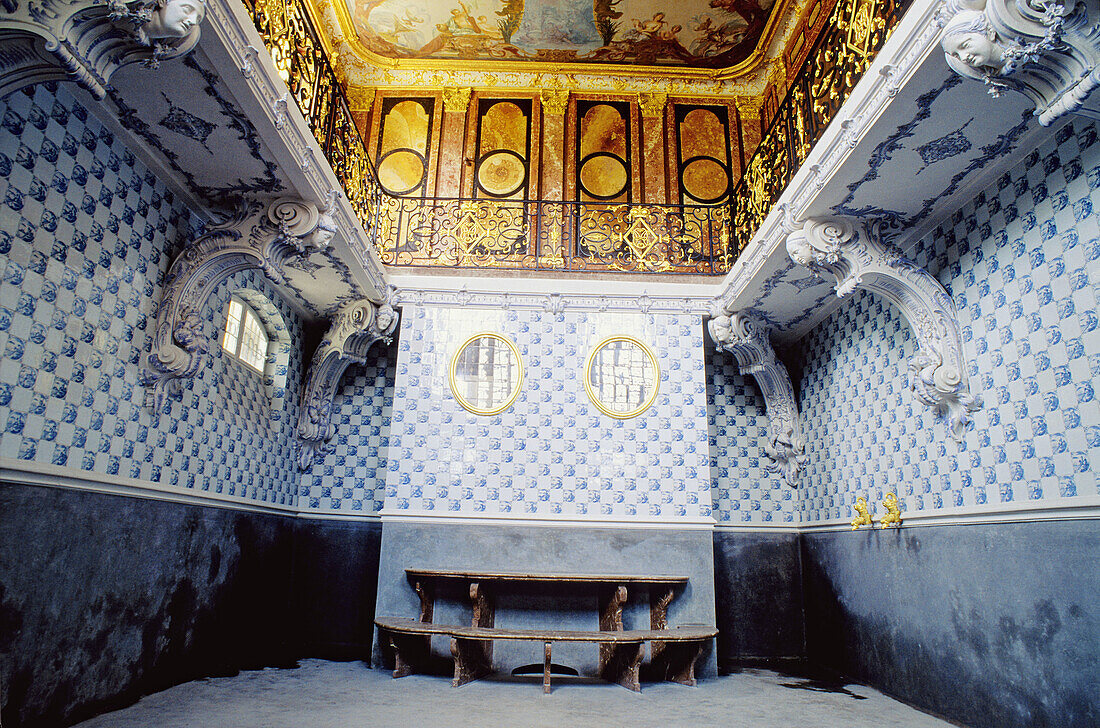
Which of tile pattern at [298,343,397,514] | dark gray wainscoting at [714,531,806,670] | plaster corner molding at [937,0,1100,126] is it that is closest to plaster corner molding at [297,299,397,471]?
tile pattern at [298,343,397,514]

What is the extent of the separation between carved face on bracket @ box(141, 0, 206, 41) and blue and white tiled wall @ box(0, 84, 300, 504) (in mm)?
1224

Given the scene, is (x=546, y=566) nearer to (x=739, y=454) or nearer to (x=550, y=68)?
(x=739, y=454)

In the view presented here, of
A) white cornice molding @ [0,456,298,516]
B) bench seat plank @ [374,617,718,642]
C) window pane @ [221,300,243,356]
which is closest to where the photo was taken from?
white cornice molding @ [0,456,298,516]

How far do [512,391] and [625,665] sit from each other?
124 inches

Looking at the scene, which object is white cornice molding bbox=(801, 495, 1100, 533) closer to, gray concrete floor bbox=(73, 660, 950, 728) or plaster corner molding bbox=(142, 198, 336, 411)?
gray concrete floor bbox=(73, 660, 950, 728)

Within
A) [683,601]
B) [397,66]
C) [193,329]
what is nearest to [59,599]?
[193,329]

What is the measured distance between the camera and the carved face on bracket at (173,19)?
3.35 meters

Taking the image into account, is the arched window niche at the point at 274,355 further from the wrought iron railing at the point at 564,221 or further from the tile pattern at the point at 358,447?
the wrought iron railing at the point at 564,221

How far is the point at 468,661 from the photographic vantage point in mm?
6008

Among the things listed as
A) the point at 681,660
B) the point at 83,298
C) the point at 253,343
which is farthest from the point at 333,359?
the point at 681,660

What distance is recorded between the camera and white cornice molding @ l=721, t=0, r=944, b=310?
12.2 ft

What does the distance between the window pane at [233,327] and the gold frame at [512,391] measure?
7.87ft

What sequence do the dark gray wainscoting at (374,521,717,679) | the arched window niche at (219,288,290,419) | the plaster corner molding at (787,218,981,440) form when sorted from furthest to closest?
the arched window niche at (219,288,290,419) < the dark gray wainscoting at (374,521,717,679) < the plaster corner molding at (787,218,981,440)

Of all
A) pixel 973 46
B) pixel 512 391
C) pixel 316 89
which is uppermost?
pixel 316 89
